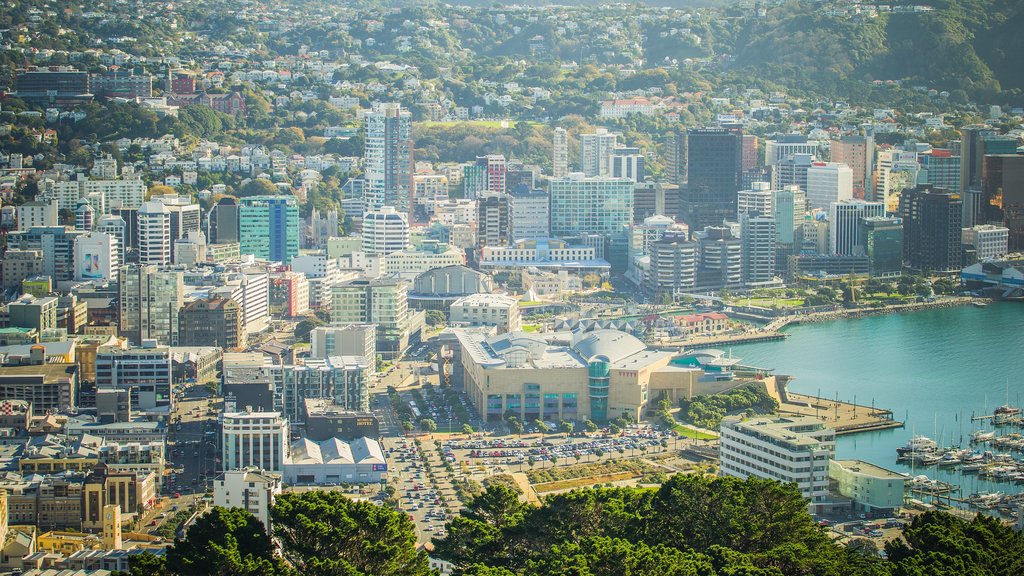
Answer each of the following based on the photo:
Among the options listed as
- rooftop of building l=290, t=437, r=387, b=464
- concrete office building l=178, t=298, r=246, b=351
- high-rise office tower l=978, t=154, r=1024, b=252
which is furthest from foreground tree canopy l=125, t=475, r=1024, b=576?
high-rise office tower l=978, t=154, r=1024, b=252

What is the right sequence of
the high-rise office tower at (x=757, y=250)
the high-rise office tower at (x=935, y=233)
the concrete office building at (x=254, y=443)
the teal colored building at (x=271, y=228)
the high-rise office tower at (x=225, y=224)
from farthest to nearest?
the high-rise office tower at (x=935, y=233)
the high-rise office tower at (x=757, y=250)
the teal colored building at (x=271, y=228)
the high-rise office tower at (x=225, y=224)
the concrete office building at (x=254, y=443)

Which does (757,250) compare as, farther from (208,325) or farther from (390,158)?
(208,325)

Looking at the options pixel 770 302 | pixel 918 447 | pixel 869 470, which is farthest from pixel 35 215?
pixel 869 470

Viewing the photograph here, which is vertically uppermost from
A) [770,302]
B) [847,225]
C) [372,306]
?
[847,225]

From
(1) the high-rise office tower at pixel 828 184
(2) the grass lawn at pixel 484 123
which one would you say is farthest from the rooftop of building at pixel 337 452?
(2) the grass lawn at pixel 484 123

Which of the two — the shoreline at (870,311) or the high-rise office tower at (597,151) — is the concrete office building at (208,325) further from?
the high-rise office tower at (597,151)
